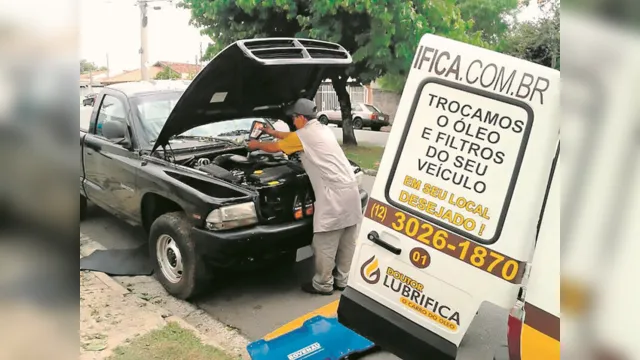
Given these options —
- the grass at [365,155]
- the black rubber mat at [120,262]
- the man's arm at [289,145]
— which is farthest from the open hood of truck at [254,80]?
the grass at [365,155]

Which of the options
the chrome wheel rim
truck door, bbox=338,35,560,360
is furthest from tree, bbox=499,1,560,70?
the chrome wheel rim

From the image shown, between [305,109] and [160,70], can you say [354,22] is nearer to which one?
[160,70]

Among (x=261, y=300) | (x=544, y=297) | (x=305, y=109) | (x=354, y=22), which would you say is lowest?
(x=261, y=300)

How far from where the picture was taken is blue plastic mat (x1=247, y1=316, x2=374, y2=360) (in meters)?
2.67

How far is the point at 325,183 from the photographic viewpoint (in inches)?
147

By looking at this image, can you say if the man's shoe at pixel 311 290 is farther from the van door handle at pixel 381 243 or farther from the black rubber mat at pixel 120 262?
the van door handle at pixel 381 243

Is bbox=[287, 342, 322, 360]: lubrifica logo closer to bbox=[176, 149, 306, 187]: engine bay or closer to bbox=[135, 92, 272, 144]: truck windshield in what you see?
bbox=[176, 149, 306, 187]: engine bay

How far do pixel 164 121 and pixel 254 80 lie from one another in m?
1.01

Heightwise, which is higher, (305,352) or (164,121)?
(164,121)

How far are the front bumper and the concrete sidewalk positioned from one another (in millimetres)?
495

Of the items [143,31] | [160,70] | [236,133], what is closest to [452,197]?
[236,133]

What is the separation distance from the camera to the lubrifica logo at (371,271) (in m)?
2.37

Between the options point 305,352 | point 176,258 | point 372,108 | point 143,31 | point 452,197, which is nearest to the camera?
point 452,197

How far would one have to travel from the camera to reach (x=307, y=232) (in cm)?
379
